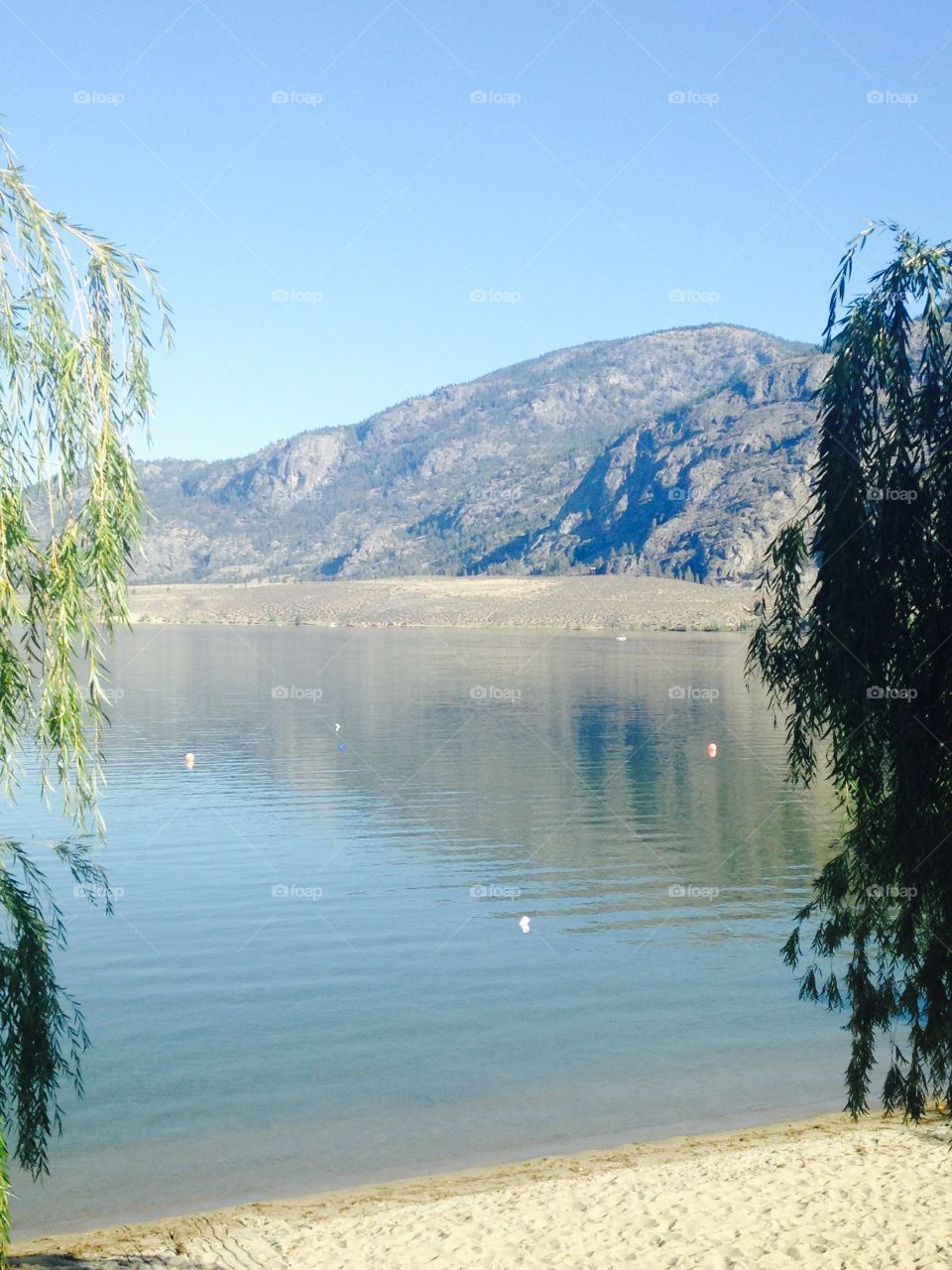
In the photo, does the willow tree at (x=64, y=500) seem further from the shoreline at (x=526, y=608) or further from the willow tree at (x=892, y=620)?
the shoreline at (x=526, y=608)

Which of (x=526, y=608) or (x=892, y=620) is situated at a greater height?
(x=526, y=608)

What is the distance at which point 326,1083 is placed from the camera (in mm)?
17000

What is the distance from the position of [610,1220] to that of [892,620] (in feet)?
24.3

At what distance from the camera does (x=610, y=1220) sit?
12.2 m

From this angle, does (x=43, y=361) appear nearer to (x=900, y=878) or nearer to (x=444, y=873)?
(x=900, y=878)

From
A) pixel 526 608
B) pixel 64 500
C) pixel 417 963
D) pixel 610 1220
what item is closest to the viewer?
pixel 64 500

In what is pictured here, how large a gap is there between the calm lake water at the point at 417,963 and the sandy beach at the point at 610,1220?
0.98m

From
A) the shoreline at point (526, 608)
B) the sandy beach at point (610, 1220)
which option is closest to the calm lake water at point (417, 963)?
the sandy beach at point (610, 1220)

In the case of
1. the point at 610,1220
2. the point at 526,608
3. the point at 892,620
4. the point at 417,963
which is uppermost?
the point at 526,608

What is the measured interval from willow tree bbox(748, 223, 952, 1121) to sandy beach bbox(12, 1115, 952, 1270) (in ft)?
10.5

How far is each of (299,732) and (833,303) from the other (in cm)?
5271

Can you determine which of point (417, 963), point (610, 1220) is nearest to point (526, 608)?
point (417, 963)

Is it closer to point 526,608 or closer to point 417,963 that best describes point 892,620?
point 417,963

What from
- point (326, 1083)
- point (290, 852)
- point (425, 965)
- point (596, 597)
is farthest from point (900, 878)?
point (596, 597)
